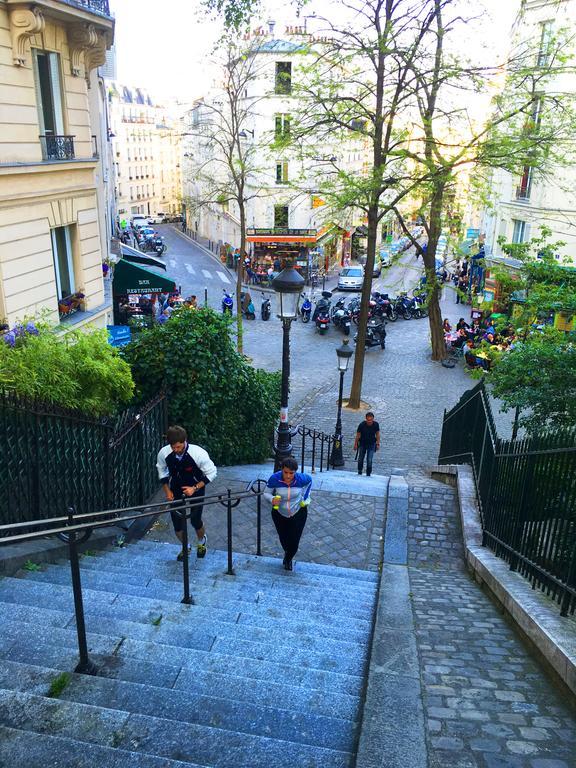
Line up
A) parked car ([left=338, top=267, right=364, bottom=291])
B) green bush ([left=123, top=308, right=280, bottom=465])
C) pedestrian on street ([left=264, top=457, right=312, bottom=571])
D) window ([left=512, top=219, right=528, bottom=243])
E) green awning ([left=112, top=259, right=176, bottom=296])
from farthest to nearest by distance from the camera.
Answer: parked car ([left=338, top=267, right=364, bottom=291]) → window ([left=512, top=219, right=528, bottom=243]) → green awning ([left=112, top=259, right=176, bottom=296]) → green bush ([left=123, top=308, right=280, bottom=465]) → pedestrian on street ([left=264, top=457, right=312, bottom=571])

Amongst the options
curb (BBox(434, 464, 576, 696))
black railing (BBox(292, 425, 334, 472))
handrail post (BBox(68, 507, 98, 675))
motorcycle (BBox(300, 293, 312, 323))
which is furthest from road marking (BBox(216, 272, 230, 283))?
handrail post (BBox(68, 507, 98, 675))

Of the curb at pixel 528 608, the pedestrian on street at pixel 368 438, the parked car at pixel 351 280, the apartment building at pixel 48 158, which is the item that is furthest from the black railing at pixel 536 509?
the parked car at pixel 351 280

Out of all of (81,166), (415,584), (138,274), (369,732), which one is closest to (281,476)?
(415,584)

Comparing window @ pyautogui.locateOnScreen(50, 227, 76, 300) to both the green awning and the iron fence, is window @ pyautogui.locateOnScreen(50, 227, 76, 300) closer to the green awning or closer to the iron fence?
the iron fence

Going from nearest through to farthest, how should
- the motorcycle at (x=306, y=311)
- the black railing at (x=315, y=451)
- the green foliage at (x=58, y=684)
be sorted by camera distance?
the green foliage at (x=58, y=684), the black railing at (x=315, y=451), the motorcycle at (x=306, y=311)

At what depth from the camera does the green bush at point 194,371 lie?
346 inches

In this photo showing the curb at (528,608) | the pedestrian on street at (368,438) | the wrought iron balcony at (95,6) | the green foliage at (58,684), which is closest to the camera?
the green foliage at (58,684)

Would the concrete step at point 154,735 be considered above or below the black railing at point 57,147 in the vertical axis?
below

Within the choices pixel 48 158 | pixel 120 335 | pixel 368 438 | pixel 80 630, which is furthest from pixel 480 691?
pixel 120 335

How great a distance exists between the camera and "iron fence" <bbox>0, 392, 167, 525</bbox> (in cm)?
554

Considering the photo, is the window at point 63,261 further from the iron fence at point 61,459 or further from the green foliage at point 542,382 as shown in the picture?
the green foliage at point 542,382

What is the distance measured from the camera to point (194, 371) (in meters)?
8.84

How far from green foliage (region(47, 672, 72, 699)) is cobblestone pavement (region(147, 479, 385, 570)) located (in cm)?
385

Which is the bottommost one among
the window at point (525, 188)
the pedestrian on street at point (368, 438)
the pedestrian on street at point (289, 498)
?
the pedestrian on street at point (368, 438)
